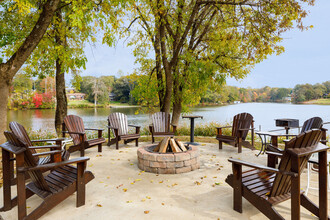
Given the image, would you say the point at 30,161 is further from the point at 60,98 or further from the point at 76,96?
the point at 76,96

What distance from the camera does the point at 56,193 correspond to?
2.22 meters

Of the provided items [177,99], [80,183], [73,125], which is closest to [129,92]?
[177,99]

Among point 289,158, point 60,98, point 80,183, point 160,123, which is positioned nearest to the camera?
point 289,158

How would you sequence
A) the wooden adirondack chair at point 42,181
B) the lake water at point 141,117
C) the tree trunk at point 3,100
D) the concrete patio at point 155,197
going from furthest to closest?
the lake water at point 141,117, the tree trunk at point 3,100, the concrete patio at point 155,197, the wooden adirondack chair at point 42,181

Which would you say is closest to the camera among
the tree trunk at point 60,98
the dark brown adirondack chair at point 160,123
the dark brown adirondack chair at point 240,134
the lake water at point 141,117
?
the dark brown adirondack chair at point 240,134

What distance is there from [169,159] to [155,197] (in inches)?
37.4

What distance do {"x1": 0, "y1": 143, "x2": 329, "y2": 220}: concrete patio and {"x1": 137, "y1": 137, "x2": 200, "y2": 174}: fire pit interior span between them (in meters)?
0.11

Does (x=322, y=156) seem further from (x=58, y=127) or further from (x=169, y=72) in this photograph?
(x=58, y=127)

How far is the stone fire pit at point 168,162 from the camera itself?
3.63 m

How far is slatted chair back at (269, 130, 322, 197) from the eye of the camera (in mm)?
1878

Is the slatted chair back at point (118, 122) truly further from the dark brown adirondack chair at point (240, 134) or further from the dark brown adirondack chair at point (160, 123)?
the dark brown adirondack chair at point (240, 134)

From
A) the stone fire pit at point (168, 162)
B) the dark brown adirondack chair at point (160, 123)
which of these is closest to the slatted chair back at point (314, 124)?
the stone fire pit at point (168, 162)

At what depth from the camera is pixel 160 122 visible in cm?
638

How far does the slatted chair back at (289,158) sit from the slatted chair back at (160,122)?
439 cm
